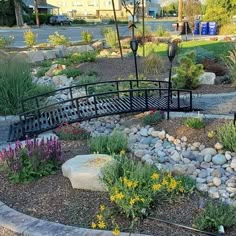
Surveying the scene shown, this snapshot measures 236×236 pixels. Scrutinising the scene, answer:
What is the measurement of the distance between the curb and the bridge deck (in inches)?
102

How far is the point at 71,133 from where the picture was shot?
5684 mm

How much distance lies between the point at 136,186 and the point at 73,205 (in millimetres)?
652

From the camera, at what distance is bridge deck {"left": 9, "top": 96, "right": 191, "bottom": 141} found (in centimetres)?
623

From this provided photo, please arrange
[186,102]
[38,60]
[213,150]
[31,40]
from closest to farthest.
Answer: [213,150] → [186,102] → [38,60] → [31,40]

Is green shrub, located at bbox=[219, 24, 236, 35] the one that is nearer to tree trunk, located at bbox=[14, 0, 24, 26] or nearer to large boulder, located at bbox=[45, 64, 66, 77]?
large boulder, located at bbox=[45, 64, 66, 77]

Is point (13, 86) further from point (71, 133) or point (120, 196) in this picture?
→ point (120, 196)

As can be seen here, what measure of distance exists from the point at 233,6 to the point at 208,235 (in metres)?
25.8

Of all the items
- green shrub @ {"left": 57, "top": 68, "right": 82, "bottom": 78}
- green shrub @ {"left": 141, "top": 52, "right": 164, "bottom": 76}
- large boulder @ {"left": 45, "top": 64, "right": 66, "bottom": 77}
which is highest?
green shrub @ {"left": 141, "top": 52, "right": 164, "bottom": 76}

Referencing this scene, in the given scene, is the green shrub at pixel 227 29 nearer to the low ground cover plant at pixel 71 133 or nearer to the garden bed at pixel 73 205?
the low ground cover plant at pixel 71 133

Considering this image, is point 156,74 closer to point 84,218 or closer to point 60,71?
point 60,71

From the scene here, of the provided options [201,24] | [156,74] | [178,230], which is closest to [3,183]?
[178,230]

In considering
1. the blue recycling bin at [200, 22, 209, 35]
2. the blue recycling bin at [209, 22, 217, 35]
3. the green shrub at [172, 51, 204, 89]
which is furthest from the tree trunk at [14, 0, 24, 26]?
the green shrub at [172, 51, 204, 89]

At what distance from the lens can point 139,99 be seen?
23.6 feet

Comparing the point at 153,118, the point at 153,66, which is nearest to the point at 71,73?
the point at 153,66
